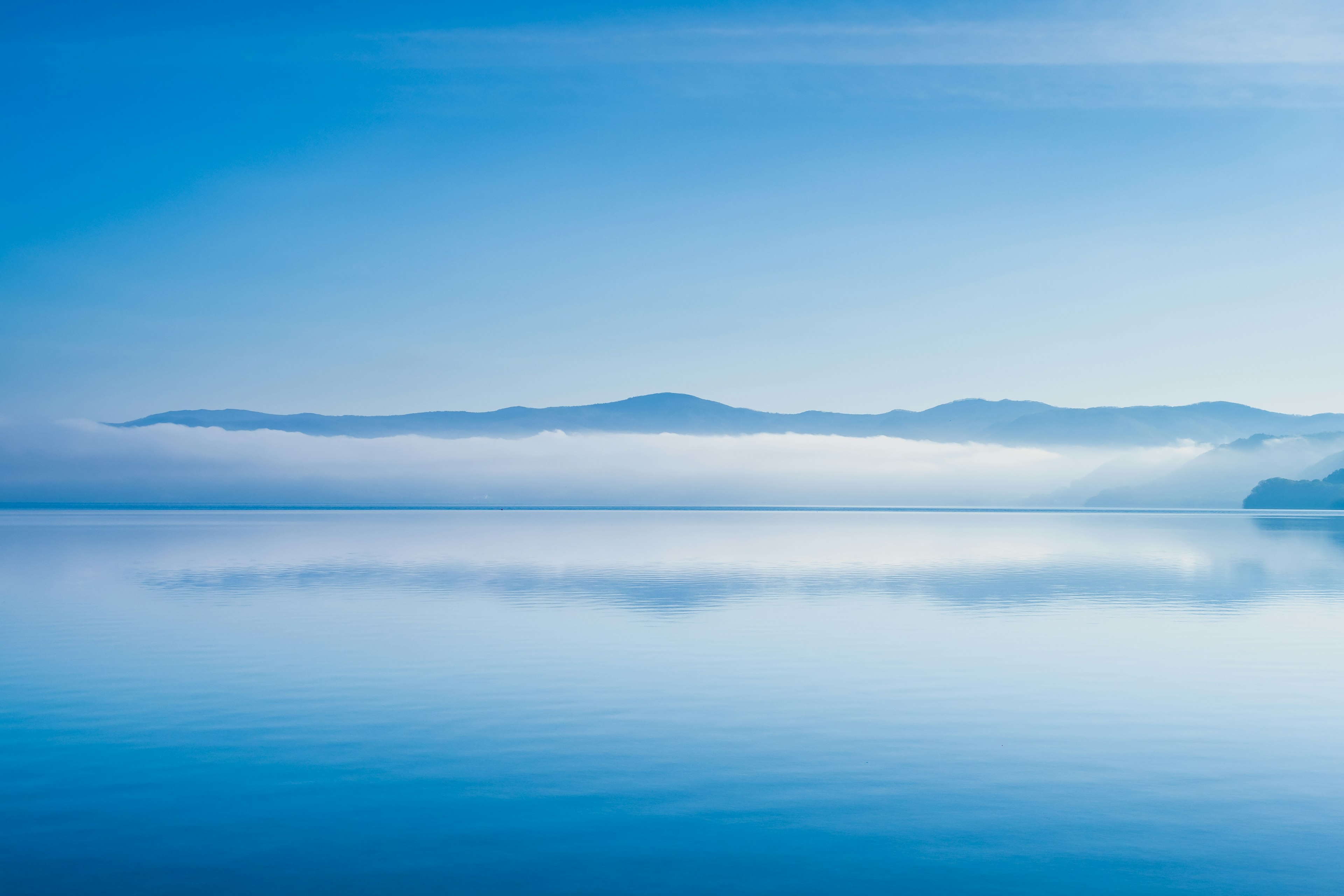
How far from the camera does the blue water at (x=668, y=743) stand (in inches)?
491

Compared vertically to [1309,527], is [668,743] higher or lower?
higher

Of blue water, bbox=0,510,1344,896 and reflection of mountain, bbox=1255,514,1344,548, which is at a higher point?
blue water, bbox=0,510,1344,896

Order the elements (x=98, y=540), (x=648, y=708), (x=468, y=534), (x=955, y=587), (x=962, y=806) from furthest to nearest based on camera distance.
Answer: (x=468, y=534)
(x=98, y=540)
(x=955, y=587)
(x=648, y=708)
(x=962, y=806)

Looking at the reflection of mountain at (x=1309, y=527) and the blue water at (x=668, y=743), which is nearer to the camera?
the blue water at (x=668, y=743)

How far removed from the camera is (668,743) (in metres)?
18.5

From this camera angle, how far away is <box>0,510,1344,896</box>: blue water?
12461mm

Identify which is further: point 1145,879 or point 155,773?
point 155,773

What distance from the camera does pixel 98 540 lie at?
→ 9888 centimetres

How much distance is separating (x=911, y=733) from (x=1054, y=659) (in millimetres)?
10214

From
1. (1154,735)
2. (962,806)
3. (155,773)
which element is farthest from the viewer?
(1154,735)

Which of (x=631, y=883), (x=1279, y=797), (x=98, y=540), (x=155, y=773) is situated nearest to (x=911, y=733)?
(x=1279, y=797)

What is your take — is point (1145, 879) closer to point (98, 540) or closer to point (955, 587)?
point (955, 587)

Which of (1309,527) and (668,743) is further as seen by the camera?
(1309,527)

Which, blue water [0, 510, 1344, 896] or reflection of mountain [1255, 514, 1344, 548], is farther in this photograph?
reflection of mountain [1255, 514, 1344, 548]
